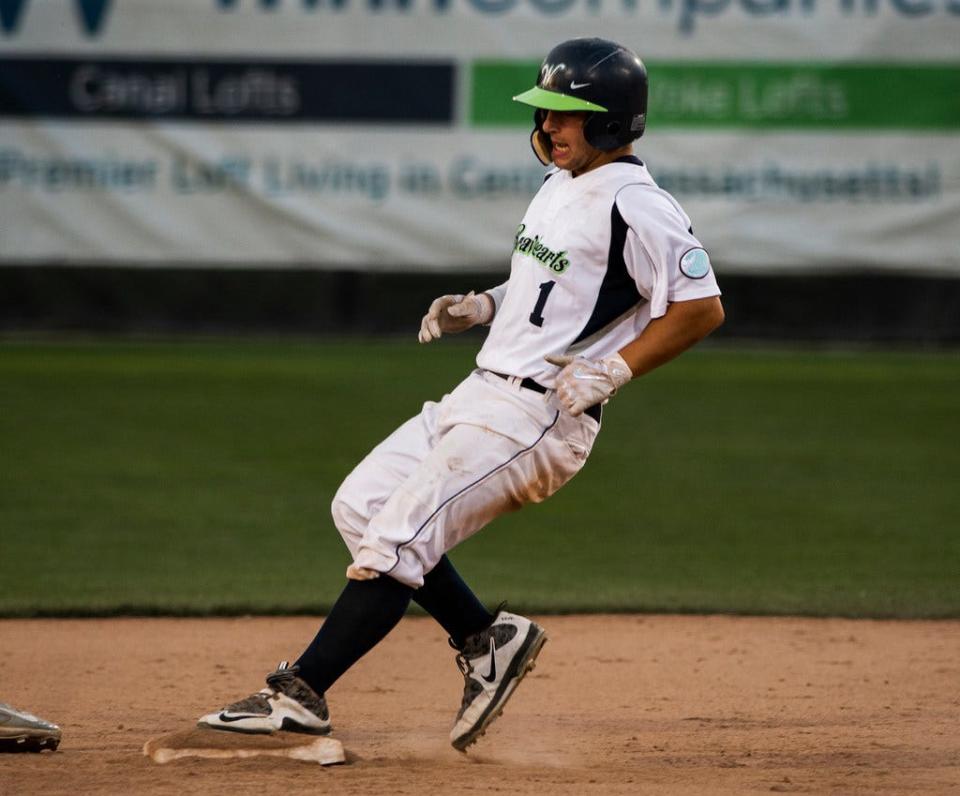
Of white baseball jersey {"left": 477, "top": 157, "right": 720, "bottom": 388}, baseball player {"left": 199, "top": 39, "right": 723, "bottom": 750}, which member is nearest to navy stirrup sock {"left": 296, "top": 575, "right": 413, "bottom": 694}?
baseball player {"left": 199, "top": 39, "right": 723, "bottom": 750}

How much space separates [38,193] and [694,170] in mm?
5057

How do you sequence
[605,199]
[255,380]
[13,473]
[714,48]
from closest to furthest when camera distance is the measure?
[605,199] < [13,473] < [255,380] < [714,48]

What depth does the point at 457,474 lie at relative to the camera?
12.1ft

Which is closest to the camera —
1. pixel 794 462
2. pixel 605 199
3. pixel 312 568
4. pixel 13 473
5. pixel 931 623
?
pixel 605 199

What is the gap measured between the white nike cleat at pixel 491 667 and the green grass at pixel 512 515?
6.09ft

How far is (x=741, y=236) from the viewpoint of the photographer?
485 inches

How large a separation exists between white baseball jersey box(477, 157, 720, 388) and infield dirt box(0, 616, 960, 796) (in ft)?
3.20

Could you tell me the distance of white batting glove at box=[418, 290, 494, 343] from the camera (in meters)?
4.04

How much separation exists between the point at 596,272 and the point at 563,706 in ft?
4.60

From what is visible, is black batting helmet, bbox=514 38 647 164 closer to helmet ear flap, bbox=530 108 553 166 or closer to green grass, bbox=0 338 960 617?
helmet ear flap, bbox=530 108 553 166

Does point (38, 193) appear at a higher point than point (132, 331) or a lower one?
higher

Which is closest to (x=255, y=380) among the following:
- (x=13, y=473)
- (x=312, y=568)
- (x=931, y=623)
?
(x=13, y=473)

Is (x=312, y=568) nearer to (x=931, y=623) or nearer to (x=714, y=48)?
(x=931, y=623)

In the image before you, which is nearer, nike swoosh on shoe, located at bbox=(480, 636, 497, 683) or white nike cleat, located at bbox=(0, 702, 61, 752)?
white nike cleat, located at bbox=(0, 702, 61, 752)
